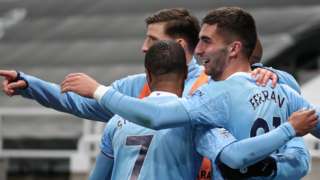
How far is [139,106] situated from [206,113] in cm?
21

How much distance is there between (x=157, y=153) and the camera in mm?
2680

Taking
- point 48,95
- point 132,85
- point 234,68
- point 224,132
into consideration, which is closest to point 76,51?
point 132,85

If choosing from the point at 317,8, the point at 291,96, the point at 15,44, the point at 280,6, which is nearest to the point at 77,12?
the point at 15,44

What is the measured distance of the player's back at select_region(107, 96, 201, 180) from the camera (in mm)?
2676

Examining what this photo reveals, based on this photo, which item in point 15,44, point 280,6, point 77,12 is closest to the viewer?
point 280,6

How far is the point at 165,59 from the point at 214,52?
17 cm

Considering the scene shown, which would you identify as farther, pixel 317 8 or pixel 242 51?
pixel 317 8

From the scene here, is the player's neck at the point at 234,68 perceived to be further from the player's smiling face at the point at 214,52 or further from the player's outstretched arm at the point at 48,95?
the player's outstretched arm at the point at 48,95

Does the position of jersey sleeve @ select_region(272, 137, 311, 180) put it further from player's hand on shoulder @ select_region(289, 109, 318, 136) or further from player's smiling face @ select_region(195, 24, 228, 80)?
player's smiling face @ select_region(195, 24, 228, 80)

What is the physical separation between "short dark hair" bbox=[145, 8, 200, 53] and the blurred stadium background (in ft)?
12.1

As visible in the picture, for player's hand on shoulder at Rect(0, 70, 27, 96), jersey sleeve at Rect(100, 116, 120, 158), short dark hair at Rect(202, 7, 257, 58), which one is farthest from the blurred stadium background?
short dark hair at Rect(202, 7, 257, 58)

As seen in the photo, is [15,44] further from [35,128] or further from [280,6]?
[280,6]

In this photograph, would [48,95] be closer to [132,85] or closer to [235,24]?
[132,85]

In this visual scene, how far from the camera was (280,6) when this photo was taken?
490 inches
